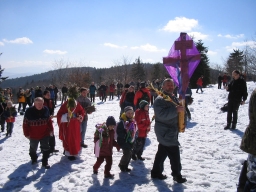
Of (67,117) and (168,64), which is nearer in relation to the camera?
(168,64)

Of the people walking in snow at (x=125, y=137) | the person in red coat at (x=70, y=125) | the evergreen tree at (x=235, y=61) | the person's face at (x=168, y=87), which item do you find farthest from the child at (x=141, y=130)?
the evergreen tree at (x=235, y=61)

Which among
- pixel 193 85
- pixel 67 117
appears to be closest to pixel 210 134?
pixel 67 117

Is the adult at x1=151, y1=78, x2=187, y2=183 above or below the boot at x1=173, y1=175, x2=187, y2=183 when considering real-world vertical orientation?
above

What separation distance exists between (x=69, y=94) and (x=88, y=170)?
6.87 ft

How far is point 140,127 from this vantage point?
5996mm

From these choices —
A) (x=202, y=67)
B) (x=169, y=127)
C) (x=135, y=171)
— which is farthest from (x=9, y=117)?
(x=202, y=67)

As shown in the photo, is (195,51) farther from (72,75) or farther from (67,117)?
(72,75)

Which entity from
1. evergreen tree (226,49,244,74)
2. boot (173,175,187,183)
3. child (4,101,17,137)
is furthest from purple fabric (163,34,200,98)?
evergreen tree (226,49,244,74)

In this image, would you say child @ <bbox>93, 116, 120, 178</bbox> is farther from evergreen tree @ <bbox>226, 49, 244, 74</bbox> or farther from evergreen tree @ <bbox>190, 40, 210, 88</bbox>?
evergreen tree @ <bbox>226, 49, 244, 74</bbox>

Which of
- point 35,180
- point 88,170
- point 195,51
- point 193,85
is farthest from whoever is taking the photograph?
point 193,85

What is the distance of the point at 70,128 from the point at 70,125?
81mm

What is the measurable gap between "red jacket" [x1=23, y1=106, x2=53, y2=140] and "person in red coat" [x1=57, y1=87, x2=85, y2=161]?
581mm

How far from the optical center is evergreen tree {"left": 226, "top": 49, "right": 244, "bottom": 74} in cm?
4272

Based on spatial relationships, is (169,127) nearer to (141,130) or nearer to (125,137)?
(125,137)
